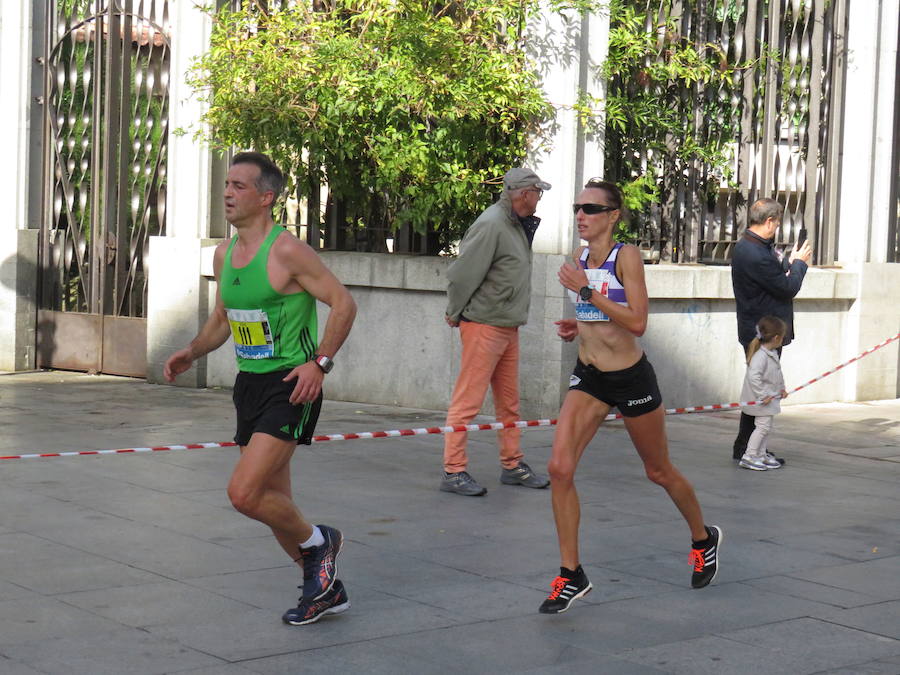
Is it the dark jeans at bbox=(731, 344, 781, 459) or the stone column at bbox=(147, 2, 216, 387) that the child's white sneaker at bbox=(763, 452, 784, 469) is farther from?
the stone column at bbox=(147, 2, 216, 387)

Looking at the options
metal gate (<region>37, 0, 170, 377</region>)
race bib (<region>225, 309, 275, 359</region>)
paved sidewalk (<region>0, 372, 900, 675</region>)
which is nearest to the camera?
paved sidewalk (<region>0, 372, 900, 675</region>)

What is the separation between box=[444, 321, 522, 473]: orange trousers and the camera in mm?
8414

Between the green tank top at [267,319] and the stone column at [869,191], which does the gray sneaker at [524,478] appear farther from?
the stone column at [869,191]

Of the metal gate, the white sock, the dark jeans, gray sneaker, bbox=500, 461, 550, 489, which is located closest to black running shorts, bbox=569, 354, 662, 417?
the white sock

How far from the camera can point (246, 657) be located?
4961mm

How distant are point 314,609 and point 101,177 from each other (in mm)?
10206

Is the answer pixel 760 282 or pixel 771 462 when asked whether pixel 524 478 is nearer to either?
pixel 771 462

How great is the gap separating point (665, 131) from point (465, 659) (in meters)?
8.39

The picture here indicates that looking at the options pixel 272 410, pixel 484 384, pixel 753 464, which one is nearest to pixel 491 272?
pixel 484 384

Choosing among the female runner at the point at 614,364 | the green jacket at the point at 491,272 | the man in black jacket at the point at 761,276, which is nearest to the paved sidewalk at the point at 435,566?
the female runner at the point at 614,364

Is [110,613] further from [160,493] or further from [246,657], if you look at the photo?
[160,493]

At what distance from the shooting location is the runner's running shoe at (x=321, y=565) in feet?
17.9

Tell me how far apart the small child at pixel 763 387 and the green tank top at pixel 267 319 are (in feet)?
15.6

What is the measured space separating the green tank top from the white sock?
64 centimetres
